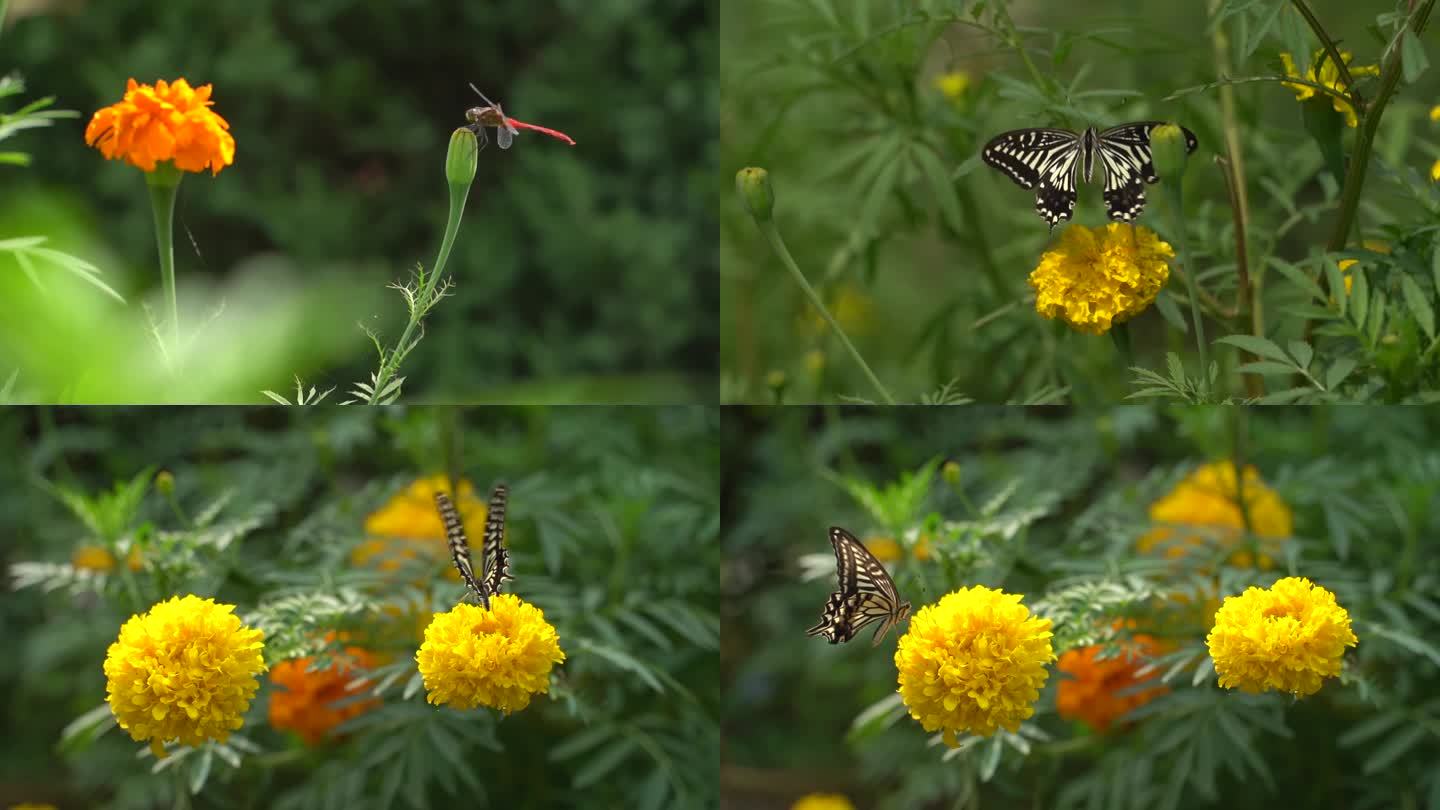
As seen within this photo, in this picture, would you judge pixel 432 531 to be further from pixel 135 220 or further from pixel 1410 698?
pixel 135 220

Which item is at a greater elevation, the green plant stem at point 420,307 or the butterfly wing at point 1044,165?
the butterfly wing at point 1044,165

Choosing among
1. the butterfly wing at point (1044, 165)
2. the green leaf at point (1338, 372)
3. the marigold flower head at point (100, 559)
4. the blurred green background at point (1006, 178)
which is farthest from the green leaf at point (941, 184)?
the marigold flower head at point (100, 559)

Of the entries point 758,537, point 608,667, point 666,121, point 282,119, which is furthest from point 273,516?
point 666,121

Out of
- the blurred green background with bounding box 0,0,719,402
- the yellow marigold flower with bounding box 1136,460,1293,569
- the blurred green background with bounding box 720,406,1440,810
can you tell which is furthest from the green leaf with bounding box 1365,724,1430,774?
the blurred green background with bounding box 0,0,719,402

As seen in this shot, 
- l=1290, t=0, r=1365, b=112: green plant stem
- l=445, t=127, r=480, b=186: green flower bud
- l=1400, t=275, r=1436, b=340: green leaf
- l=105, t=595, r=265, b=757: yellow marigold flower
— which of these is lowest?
l=105, t=595, r=265, b=757: yellow marigold flower

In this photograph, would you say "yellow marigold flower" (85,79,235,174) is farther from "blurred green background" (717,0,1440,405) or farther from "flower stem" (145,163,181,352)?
"blurred green background" (717,0,1440,405)

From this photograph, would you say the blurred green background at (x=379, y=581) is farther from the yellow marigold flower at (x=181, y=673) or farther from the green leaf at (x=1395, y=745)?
the green leaf at (x=1395, y=745)
